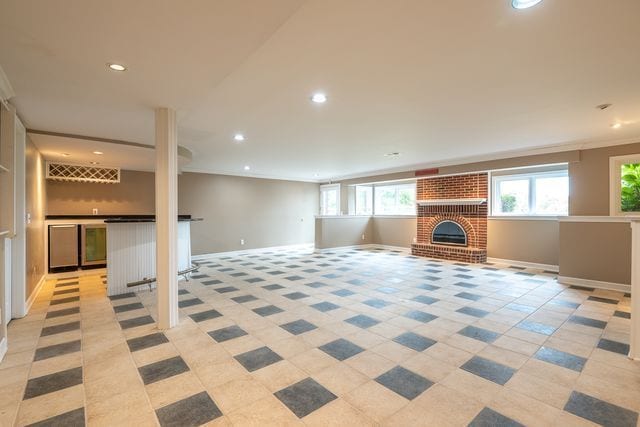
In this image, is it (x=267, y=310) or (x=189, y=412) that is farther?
(x=267, y=310)

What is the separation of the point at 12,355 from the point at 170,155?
2.13m

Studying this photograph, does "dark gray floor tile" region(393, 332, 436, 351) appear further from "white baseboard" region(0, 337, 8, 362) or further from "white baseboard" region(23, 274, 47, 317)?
"white baseboard" region(23, 274, 47, 317)

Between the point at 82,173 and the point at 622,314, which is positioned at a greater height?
the point at 82,173

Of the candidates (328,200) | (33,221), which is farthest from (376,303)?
(328,200)

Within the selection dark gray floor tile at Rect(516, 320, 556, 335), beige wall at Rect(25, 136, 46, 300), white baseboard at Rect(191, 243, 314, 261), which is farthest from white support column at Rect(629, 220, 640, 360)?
white baseboard at Rect(191, 243, 314, 261)

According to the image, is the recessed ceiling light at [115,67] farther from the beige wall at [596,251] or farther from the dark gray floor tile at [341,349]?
the beige wall at [596,251]

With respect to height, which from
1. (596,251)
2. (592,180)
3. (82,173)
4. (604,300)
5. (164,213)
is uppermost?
(82,173)

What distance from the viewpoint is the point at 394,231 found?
8.73 meters

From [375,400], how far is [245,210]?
7.28 metres

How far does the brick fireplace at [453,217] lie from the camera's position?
6.74 metres

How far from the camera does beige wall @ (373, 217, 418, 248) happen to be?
827 cm

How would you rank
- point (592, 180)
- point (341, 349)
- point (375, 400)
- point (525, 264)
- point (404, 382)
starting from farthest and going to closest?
point (525, 264) < point (592, 180) < point (341, 349) < point (404, 382) < point (375, 400)

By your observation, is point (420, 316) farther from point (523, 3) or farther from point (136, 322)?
point (136, 322)

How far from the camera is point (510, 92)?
288 centimetres
